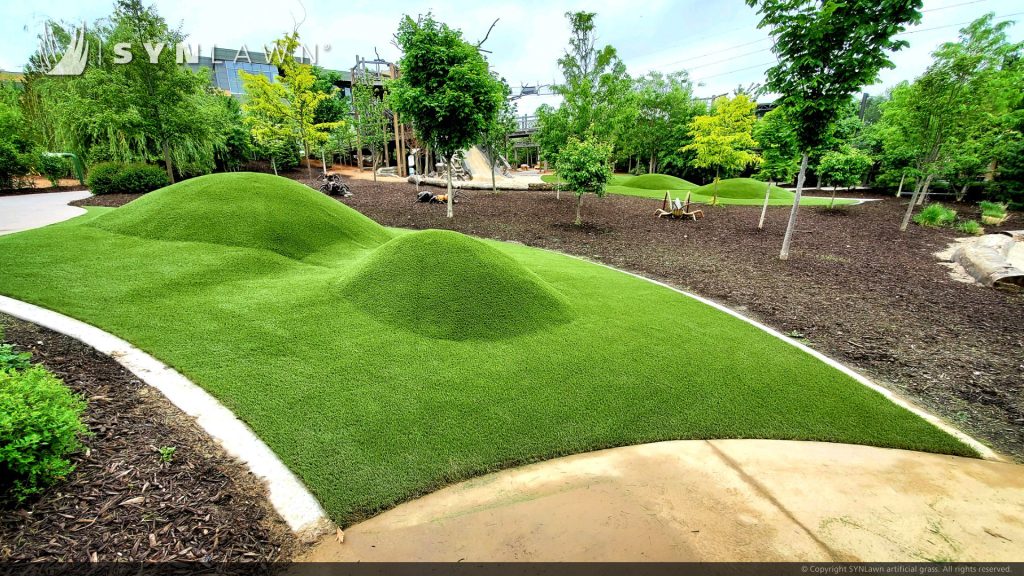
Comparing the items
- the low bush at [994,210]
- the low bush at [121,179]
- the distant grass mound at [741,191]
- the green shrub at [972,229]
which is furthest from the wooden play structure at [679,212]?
the low bush at [121,179]

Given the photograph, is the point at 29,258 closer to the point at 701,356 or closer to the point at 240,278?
the point at 240,278

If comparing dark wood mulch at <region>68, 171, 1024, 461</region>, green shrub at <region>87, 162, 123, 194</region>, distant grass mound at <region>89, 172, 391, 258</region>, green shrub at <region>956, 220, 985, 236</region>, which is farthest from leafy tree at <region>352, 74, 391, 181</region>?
green shrub at <region>956, 220, 985, 236</region>

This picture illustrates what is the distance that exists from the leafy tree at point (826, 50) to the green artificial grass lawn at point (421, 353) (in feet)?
15.6

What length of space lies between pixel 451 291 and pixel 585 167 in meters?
→ 7.93

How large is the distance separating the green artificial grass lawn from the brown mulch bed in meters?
0.36

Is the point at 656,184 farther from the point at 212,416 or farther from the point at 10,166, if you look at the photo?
the point at 10,166

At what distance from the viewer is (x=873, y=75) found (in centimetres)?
711

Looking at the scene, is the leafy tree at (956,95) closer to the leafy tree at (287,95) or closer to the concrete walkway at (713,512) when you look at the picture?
the concrete walkway at (713,512)

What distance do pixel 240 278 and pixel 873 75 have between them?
11323 mm

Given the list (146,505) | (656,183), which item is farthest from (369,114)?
(146,505)

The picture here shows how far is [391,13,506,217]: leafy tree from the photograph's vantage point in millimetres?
10789

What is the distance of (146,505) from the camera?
7.77 feet

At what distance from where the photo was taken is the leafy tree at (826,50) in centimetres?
671

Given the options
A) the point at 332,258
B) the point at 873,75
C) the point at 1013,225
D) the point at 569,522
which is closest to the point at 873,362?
the point at 569,522
